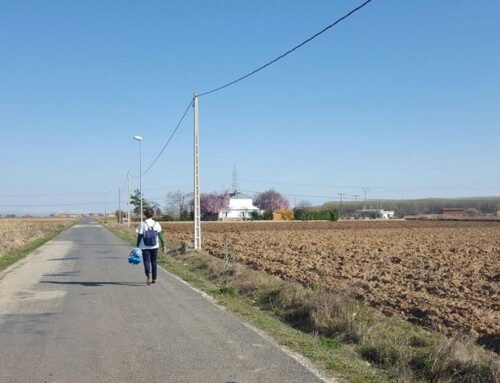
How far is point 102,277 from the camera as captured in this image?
1507 centimetres

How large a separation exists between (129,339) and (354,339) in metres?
3.16

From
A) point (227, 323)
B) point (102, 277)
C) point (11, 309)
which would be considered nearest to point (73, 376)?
point (227, 323)

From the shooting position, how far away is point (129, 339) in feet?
24.8

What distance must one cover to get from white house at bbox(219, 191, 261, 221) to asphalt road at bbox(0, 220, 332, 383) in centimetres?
12229

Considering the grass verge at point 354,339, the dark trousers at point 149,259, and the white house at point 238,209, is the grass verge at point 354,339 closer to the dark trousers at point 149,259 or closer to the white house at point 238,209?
the dark trousers at point 149,259

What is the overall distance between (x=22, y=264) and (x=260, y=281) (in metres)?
10.1

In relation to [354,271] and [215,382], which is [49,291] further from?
[354,271]

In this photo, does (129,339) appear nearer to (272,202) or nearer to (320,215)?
(320,215)

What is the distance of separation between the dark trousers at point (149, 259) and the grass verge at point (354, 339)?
135 cm

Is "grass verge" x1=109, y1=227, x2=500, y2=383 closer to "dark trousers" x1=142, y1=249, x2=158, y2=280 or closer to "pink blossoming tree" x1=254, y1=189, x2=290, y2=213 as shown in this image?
"dark trousers" x1=142, y1=249, x2=158, y2=280

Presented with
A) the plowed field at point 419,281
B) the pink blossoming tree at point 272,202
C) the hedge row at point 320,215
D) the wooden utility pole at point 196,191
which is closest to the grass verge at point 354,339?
the plowed field at point 419,281

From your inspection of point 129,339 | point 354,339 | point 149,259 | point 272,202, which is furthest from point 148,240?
point 272,202

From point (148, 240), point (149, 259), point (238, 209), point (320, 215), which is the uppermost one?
point (238, 209)

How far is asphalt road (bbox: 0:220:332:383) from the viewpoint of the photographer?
19.5 feet
